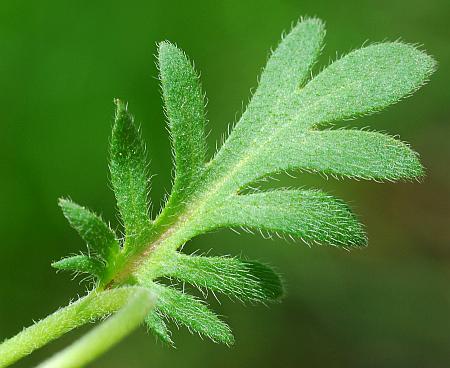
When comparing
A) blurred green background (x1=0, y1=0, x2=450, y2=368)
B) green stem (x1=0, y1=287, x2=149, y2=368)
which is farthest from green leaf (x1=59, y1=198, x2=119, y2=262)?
blurred green background (x1=0, y1=0, x2=450, y2=368)

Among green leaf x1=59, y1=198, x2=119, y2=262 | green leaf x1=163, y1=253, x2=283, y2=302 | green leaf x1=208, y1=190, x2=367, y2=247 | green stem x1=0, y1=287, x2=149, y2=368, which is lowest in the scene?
green stem x1=0, y1=287, x2=149, y2=368

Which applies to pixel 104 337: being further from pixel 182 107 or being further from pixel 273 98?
pixel 273 98

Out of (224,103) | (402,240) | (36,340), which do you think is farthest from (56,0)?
(36,340)

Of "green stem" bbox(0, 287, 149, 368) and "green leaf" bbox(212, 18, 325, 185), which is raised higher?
"green leaf" bbox(212, 18, 325, 185)

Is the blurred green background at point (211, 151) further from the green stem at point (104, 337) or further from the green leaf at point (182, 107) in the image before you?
the green stem at point (104, 337)

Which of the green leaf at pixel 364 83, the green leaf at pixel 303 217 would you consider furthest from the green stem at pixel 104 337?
the green leaf at pixel 364 83

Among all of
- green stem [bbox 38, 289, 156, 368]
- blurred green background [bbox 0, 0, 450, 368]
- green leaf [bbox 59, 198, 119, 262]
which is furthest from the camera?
blurred green background [bbox 0, 0, 450, 368]

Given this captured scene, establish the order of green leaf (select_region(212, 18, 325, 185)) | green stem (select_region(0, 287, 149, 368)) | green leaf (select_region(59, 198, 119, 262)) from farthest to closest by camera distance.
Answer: green leaf (select_region(212, 18, 325, 185))
green leaf (select_region(59, 198, 119, 262))
green stem (select_region(0, 287, 149, 368))

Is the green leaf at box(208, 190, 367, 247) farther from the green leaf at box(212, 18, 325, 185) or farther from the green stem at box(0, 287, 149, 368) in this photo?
the green stem at box(0, 287, 149, 368)
